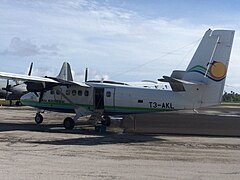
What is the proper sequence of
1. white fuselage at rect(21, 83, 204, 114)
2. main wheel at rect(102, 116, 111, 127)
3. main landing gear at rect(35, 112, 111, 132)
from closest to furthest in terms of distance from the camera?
white fuselage at rect(21, 83, 204, 114) < main landing gear at rect(35, 112, 111, 132) < main wheel at rect(102, 116, 111, 127)

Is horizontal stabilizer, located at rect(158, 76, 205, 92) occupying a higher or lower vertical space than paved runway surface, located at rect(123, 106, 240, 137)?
higher

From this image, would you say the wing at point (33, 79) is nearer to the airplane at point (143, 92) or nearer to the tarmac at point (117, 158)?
the airplane at point (143, 92)

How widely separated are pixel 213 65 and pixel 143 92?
4521mm

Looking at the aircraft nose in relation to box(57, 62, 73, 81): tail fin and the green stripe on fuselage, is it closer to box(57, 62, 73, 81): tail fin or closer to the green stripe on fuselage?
the green stripe on fuselage

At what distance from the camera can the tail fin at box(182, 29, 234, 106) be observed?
2153 cm

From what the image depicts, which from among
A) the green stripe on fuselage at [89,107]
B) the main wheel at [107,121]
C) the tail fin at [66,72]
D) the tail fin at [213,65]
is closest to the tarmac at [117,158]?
the tail fin at [213,65]

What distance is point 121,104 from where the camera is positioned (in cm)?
2505

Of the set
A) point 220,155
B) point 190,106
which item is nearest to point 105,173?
point 220,155

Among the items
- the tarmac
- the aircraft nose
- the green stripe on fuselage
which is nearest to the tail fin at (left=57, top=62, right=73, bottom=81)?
the aircraft nose

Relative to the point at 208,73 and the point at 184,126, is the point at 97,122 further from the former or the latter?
the point at 208,73

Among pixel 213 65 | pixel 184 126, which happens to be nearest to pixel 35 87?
pixel 184 126

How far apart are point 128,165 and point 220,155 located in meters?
4.11

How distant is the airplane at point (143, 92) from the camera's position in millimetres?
21672

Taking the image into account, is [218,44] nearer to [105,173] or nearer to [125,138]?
[125,138]
